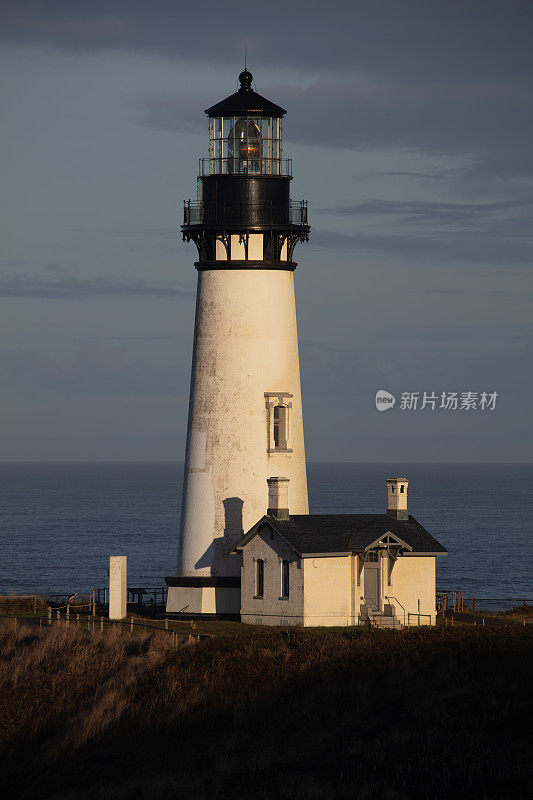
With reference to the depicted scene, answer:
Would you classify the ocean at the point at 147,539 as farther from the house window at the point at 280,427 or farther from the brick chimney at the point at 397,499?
the house window at the point at 280,427

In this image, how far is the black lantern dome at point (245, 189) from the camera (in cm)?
4028

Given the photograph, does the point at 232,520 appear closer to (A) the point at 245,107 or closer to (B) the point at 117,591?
(B) the point at 117,591

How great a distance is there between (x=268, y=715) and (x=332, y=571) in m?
9.75

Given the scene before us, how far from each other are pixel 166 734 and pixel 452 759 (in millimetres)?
6247

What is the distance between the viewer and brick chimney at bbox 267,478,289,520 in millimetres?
39000

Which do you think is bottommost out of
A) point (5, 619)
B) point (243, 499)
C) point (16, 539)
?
point (5, 619)

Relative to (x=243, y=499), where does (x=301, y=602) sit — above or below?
below

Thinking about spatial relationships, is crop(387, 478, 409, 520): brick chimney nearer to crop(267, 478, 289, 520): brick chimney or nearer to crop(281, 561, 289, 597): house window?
crop(267, 478, 289, 520): brick chimney

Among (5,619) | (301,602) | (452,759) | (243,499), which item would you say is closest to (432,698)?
(452,759)

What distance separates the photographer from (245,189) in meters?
40.3

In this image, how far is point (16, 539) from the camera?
107 m

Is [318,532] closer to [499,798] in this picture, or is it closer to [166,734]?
[166,734]

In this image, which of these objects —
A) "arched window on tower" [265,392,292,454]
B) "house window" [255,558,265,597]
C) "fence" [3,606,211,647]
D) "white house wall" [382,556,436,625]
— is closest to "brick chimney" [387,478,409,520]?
"white house wall" [382,556,436,625]

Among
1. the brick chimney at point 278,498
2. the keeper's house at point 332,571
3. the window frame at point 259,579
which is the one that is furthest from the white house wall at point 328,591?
the brick chimney at point 278,498
